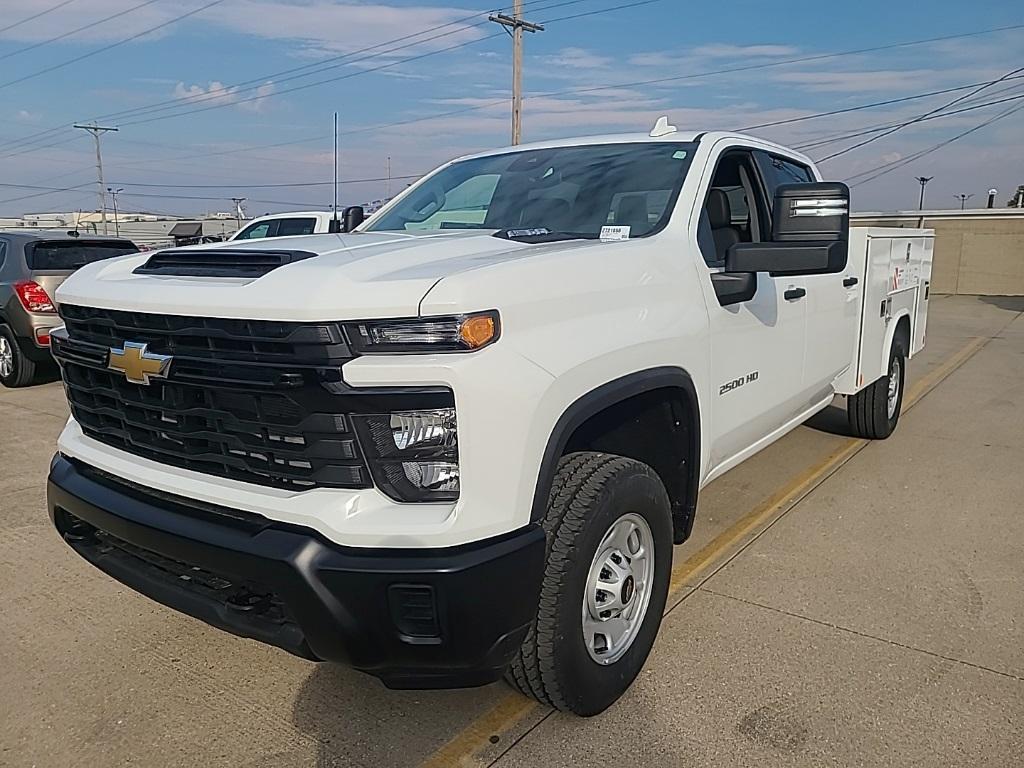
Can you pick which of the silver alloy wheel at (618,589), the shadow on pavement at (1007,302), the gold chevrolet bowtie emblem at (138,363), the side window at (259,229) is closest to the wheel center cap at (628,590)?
the silver alloy wheel at (618,589)

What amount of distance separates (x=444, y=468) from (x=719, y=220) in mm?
2132

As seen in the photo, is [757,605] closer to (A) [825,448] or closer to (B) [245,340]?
(B) [245,340]

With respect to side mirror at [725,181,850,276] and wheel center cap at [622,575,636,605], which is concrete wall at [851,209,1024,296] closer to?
side mirror at [725,181,850,276]

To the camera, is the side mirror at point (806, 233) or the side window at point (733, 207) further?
the side window at point (733, 207)

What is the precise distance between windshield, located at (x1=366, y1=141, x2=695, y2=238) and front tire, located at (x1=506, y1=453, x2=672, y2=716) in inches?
40.1

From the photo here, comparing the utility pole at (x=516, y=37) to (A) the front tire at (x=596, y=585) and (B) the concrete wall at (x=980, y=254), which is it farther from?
(A) the front tire at (x=596, y=585)

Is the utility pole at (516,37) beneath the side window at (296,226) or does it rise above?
above

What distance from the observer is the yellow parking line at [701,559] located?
2.58 meters

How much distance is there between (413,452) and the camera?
6.84 feet

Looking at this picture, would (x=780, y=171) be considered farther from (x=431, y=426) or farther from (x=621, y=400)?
(x=431, y=426)

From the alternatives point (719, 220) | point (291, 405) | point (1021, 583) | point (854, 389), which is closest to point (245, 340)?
point (291, 405)

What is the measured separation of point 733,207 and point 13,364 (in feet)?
26.9

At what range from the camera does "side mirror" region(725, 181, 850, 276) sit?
2.96 m

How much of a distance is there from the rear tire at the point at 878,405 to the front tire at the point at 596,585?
3.61 metres
